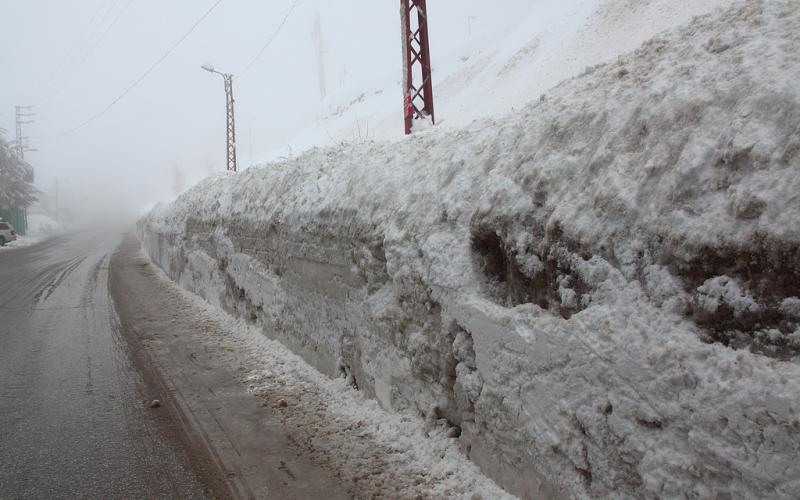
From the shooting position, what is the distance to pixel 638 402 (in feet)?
6.63

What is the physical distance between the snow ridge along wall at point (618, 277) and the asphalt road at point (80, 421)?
1689 mm

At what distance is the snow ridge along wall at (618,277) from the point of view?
1776mm

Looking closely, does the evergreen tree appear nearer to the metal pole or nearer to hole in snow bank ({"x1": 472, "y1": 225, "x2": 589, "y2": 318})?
the metal pole

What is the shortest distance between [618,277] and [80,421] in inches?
171

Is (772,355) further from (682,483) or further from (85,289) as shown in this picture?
(85,289)

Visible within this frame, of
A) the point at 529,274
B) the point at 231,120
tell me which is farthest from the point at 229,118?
the point at 529,274

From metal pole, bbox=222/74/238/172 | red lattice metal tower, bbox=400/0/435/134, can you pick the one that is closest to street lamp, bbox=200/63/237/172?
metal pole, bbox=222/74/238/172

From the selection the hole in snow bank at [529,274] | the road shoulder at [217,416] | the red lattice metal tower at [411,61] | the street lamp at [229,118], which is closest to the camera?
the hole in snow bank at [529,274]

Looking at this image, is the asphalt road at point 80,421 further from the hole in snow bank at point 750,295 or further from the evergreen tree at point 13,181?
the evergreen tree at point 13,181

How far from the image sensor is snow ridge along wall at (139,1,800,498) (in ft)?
5.83

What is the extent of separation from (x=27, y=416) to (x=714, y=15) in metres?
5.78

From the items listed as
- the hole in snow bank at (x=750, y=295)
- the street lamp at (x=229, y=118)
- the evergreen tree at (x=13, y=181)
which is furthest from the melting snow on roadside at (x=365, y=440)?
the evergreen tree at (x=13, y=181)

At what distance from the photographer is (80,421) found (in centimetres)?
435

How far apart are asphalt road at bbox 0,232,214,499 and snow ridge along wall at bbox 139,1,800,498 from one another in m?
1.69
